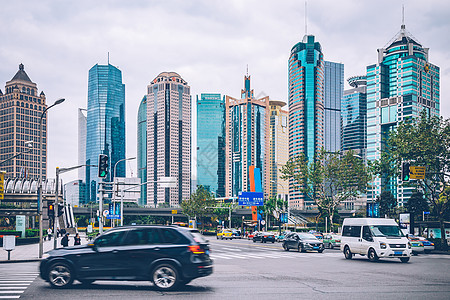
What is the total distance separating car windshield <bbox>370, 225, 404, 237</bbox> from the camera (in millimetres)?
25453

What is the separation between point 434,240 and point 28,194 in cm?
8288

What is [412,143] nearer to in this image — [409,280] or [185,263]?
[409,280]

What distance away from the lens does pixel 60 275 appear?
13906 millimetres

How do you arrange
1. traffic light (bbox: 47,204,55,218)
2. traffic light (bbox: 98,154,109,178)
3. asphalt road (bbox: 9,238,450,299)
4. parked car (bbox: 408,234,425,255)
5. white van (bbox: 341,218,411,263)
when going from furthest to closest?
parked car (bbox: 408,234,425,255) → traffic light (bbox: 47,204,55,218) → traffic light (bbox: 98,154,109,178) → white van (bbox: 341,218,411,263) → asphalt road (bbox: 9,238,450,299)

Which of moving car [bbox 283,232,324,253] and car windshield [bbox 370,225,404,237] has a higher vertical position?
car windshield [bbox 370,225,404,237]

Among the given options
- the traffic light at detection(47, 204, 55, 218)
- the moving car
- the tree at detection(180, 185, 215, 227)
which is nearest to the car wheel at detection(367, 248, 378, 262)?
the moving car

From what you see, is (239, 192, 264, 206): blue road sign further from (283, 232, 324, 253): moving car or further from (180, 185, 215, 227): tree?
(283, 232, 324, 253): moving car

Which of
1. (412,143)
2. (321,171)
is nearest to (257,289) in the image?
(412,143)

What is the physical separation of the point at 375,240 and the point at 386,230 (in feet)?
3.25

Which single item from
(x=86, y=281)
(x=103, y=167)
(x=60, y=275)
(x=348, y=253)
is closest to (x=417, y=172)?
(x=348, y=253)

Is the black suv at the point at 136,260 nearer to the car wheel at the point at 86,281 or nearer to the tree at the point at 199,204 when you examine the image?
the car wheel at the point at 86,281

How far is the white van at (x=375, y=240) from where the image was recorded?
24.6 m

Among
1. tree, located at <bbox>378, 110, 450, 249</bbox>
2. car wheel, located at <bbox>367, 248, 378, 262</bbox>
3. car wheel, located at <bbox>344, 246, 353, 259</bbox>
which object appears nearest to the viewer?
car wheel, located at <bbox>367, 248, 378, 262</bbox>

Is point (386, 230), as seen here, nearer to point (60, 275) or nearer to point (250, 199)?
point (60, 275)
